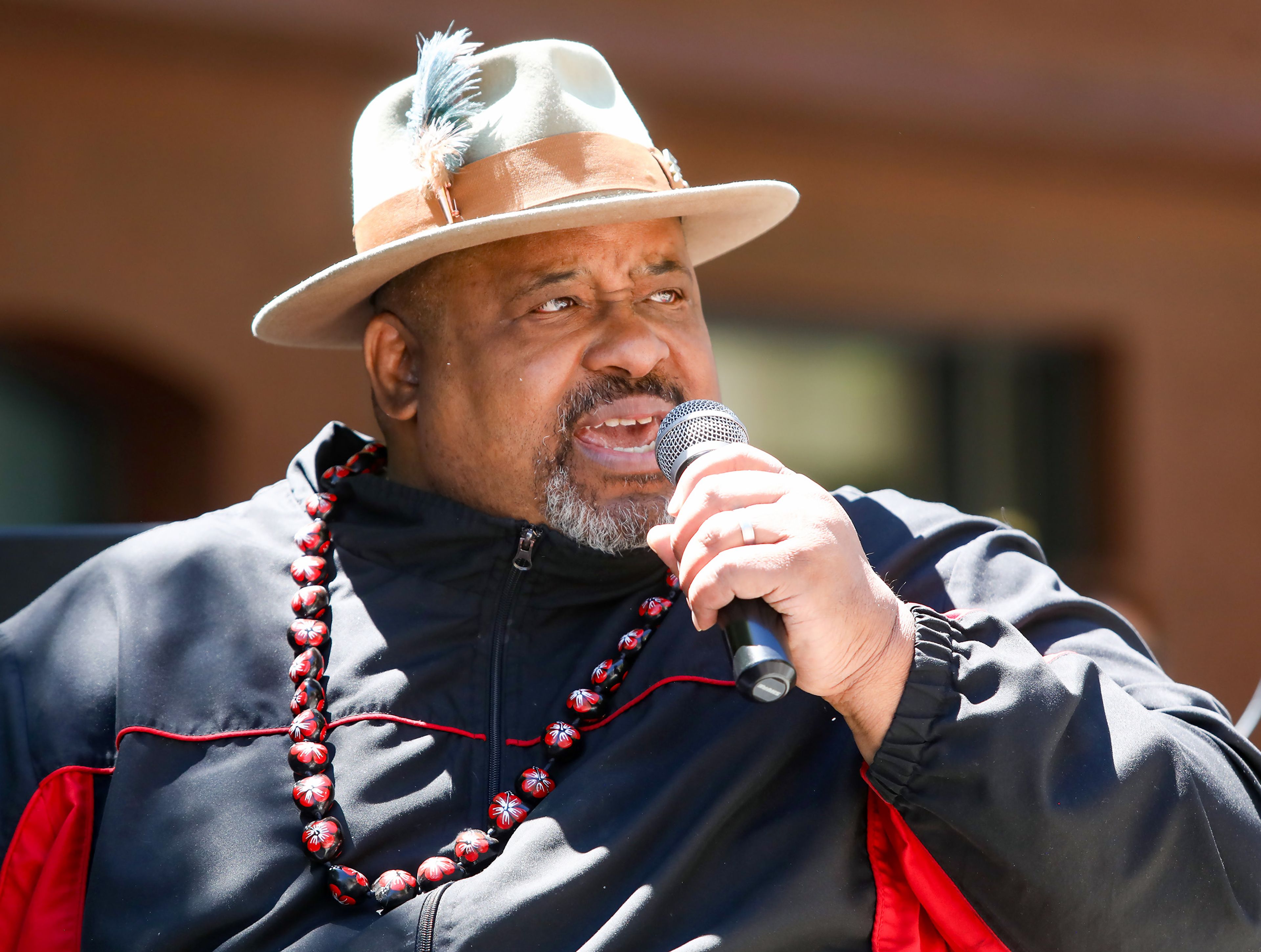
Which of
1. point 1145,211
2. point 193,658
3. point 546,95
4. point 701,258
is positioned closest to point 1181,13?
point 1145,211

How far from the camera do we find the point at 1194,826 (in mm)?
1434

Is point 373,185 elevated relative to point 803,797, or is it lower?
elevated

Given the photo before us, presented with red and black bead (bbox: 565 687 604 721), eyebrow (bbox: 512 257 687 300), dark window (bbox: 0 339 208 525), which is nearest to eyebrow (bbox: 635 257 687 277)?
eyebrow (bbox: 512 257 687 300)

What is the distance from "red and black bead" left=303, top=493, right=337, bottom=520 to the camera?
6.86 feet

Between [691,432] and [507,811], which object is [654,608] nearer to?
[507,811]

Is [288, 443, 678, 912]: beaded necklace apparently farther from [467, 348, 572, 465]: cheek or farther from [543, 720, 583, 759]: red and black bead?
[467, 348, 572, 465]: cheek

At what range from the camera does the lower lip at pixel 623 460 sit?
191 centimetres

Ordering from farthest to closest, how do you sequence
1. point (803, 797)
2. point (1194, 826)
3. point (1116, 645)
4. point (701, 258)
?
point (701, 258) < point (1116, 645) < point (803, 797) < point (1194, 826)

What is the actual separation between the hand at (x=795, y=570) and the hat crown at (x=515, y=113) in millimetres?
901

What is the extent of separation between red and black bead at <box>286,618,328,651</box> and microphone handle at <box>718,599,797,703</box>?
0.87 m

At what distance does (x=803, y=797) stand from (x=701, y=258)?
130 cm

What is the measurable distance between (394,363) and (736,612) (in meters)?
1.19

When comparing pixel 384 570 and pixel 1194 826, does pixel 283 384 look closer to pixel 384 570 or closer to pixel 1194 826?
pixel 384 570

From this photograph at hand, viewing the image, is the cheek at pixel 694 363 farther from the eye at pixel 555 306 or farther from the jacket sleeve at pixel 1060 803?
the jacket sleeve at pixel 1060 803
